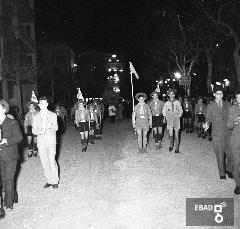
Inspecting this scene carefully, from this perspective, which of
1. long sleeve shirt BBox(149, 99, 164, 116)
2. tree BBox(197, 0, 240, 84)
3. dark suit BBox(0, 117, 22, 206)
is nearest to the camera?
dark suit BBox(0, 117, 22, 206)

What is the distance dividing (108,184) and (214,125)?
2497 millimetres

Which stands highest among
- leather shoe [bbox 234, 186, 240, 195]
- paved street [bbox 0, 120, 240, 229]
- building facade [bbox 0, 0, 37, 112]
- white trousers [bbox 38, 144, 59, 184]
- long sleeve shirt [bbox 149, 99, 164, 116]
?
building facade [bbox 0, 0, 37, 112]

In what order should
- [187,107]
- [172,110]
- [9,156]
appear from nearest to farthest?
[9,156] < [172,110] < [187,107]

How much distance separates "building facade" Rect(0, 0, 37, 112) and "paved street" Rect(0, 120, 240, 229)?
14984mm

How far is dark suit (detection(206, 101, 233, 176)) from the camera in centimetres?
876

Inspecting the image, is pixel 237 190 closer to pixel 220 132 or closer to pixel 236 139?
pixel 236 139

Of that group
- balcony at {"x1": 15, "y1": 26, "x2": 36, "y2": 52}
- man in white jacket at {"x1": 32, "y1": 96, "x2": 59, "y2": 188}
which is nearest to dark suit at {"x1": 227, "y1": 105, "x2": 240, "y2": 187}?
man in white jacket at {"x1": 32, "y1": 96, "x2": 59, "y2": 188}

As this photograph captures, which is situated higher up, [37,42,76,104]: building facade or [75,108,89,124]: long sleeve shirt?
[37,42,76,104]: building facade

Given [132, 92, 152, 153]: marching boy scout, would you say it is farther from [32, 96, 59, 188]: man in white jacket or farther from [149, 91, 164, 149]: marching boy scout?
→ [32, 96, 59, 188]: man in white jacket

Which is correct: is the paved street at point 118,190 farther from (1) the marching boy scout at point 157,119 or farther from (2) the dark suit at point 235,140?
(1) the marching boy scout at point 157,119

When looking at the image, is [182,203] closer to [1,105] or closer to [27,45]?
[1,105]

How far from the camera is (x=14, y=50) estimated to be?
1248 inches

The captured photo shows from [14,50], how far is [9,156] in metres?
26.0

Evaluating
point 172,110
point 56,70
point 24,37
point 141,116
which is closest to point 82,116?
point 141,116
